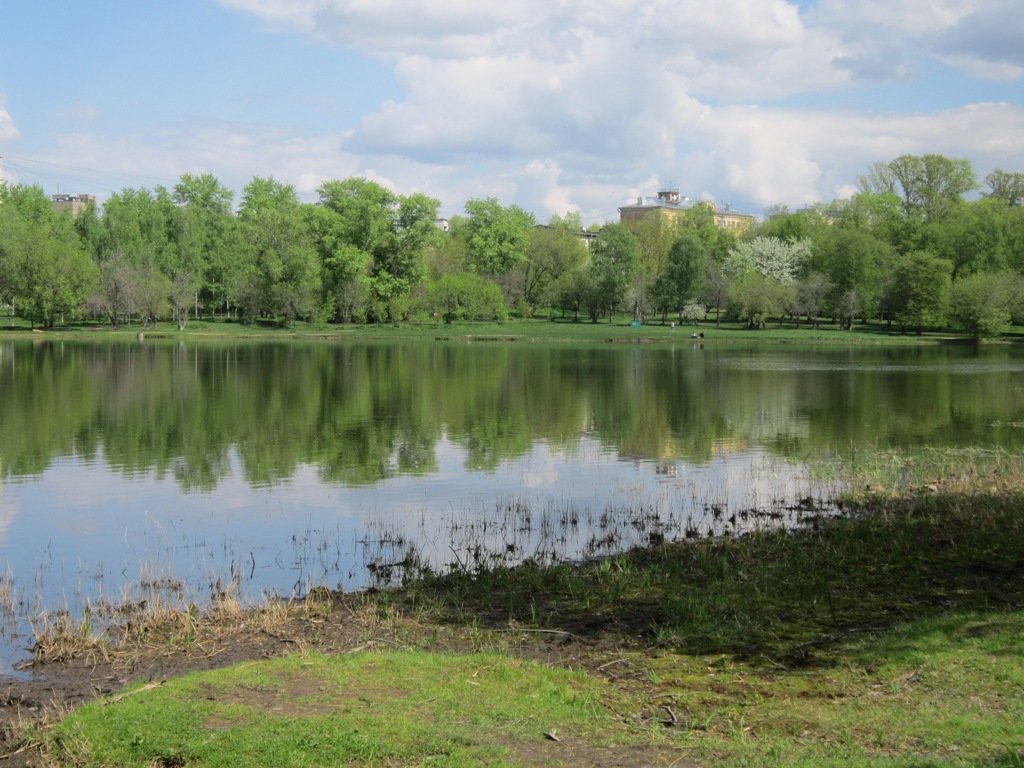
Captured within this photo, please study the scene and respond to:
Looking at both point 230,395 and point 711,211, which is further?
point 711,211

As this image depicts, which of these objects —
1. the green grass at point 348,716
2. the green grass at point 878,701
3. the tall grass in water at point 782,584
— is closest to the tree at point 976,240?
the tall grass in water at point 782,584

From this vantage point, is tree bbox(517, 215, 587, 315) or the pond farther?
tree bbox(517, 215, 587, 315)

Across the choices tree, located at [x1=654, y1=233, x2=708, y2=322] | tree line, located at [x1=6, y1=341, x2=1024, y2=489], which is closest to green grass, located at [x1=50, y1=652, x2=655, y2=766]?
tree line, located at [x1=6, y1=341, x2=1024, y2=489]

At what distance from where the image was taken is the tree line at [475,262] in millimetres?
112562

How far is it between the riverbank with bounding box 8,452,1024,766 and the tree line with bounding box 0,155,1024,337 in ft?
337

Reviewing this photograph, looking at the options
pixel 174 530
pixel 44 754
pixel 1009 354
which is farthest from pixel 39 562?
pixel 1009 354

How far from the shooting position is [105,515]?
2070cm

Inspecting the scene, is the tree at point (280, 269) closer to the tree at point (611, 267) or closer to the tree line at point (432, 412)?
the tree at point (611, 267)

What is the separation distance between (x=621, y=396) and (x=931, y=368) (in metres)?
30.5

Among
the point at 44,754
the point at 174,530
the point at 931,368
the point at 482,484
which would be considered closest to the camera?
the point at 44,754

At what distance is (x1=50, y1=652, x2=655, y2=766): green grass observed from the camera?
25.8 ft

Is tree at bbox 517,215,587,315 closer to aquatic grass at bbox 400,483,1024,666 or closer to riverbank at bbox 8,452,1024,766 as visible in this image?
aquatic grass at bbox 400,483,1024,666

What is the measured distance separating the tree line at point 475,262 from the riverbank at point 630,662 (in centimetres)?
10280

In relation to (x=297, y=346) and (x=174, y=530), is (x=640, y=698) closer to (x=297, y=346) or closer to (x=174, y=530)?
(x=174, y=530)
